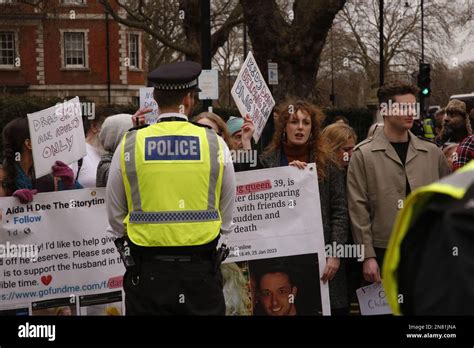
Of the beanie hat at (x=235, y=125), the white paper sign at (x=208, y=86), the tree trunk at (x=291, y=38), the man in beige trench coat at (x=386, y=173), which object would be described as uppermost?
the tree trunk at (x=291, y=38)

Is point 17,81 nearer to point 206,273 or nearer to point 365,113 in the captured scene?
point 365,113

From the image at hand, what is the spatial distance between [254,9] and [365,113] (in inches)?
305

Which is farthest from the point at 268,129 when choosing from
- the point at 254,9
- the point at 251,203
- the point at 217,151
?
the point at 254,9

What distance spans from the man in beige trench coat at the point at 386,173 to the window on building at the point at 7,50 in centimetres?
4604

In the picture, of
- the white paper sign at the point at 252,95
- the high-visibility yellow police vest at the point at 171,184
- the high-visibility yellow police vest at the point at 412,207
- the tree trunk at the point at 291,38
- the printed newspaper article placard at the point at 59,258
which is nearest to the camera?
the high-visibility yellow police vest at the point at 412,207

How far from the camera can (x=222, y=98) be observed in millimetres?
57656

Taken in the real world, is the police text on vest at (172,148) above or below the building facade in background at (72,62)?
below

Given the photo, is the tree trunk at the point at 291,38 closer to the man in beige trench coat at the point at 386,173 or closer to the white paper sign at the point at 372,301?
the man in beige trench coat at the point at 386,173

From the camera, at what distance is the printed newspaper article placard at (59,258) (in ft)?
18.7

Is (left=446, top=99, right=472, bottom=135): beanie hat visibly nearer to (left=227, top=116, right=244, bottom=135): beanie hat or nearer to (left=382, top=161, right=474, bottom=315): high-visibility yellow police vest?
(left=227, top=116, right=244, bottom=135): beanie hat

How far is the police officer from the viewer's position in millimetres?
4164

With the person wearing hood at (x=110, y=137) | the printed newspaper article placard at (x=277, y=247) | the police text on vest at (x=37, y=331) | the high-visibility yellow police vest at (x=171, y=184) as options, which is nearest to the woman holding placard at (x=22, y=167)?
the person wearing hood at (x=110, y=137)

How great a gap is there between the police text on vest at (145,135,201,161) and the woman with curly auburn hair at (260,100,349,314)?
173 centimetres

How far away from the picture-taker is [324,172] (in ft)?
19.3
